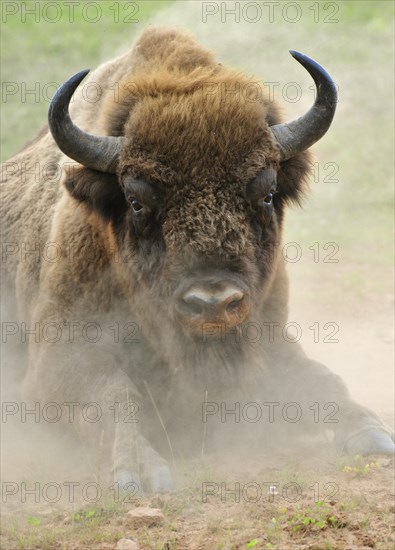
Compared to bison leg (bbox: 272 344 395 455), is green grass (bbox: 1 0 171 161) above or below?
above

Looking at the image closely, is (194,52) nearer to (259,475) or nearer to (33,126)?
(259,475)

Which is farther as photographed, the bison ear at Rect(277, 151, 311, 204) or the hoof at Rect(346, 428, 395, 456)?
the bison ear at Rect(277, 151, 311, 204)

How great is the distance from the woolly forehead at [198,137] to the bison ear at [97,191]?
0.80ft

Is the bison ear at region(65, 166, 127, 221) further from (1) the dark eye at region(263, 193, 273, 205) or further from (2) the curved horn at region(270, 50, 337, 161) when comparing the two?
(2) the curved horn at region(270, 50, 337, 161)

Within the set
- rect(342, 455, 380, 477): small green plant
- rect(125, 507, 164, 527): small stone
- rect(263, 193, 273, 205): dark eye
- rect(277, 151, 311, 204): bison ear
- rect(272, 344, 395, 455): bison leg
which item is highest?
rect(277, 151, 311, 204): bison ear

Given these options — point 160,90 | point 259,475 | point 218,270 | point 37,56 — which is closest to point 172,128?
point 160,90

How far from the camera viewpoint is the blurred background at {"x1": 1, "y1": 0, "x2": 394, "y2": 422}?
30.2 feet

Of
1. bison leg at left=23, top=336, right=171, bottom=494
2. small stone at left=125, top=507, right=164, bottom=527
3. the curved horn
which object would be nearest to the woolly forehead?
the curved horn

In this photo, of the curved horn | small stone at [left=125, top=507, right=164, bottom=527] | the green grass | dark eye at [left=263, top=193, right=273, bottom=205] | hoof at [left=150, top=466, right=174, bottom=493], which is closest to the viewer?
small stone at [left=125, top=507, right=164, bottom=527]

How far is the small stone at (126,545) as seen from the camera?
4.27 meters

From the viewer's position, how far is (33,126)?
1578 cm

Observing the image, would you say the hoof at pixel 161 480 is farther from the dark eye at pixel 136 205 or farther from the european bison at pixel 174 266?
the dark eye at pixel 136 205

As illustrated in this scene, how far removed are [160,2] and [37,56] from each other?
278 centimetres

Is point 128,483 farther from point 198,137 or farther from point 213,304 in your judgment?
point 198,137
